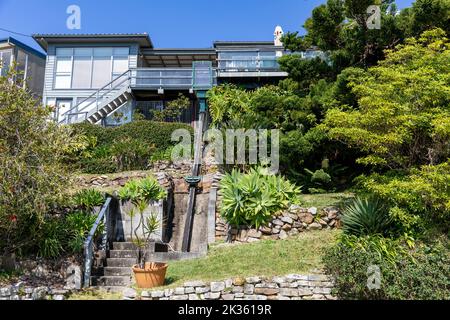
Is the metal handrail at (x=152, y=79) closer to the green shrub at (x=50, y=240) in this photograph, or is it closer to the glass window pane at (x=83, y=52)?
the glass window pane at (x=83, y=52)

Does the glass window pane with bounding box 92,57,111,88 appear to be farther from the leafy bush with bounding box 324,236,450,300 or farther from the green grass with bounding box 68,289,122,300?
the leafy bush with bounding box 324,236,450,300

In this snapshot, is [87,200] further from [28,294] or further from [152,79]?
[152,79]

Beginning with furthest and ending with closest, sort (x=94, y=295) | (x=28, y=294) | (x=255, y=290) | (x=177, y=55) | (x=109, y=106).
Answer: (x=177, y=55), (x=109, y=106), (x=94, y=295), (x=255, y=290), (x=28, y=294)

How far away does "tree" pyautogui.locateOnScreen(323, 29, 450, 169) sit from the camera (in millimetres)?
9109

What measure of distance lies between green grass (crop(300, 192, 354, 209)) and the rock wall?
1.09 ft

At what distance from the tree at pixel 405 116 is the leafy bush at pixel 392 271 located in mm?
2474

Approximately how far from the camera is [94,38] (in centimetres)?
2388

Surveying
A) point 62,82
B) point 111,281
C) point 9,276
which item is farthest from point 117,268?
point 62,82

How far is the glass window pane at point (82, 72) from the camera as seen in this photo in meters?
24.1

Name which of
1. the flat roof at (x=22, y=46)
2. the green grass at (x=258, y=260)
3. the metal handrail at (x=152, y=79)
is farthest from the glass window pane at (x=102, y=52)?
the green grass at (x=258, y=260)

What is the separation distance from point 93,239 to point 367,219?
21.3 ft

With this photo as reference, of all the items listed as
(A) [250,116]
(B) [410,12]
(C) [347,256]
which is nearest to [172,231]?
(A) [250,116]

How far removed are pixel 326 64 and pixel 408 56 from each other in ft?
11.8
